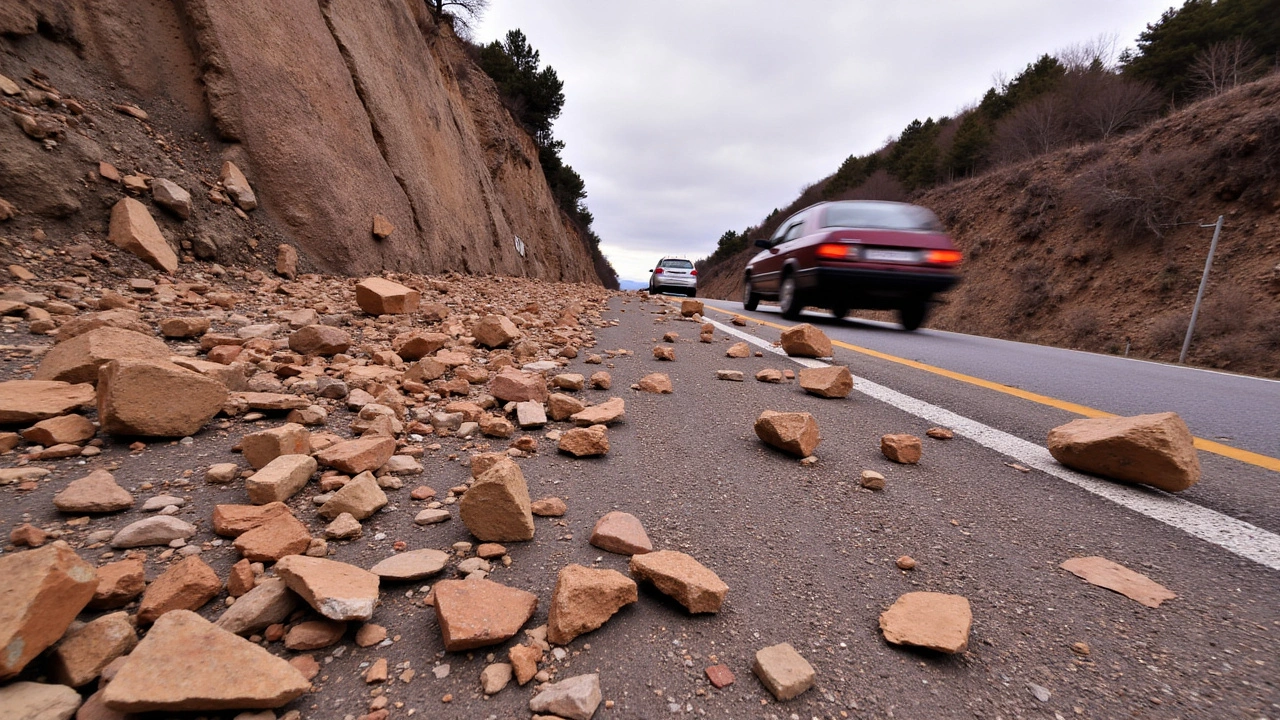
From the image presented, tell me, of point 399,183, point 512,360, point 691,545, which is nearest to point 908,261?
point 512,360

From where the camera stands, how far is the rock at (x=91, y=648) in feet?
2.57

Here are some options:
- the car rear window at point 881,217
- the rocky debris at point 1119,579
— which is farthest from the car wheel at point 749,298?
the rocky debris at point 1119,579

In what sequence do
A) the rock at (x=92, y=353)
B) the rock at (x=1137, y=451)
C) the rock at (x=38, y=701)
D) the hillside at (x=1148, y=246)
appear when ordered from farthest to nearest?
the hillside at (x=1148, y=246), the rock at (x=92, y=353), the rock at (x=1137, y=451), the rock at (x=38, y=701)

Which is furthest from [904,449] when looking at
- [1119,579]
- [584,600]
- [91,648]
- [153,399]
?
[153,399]

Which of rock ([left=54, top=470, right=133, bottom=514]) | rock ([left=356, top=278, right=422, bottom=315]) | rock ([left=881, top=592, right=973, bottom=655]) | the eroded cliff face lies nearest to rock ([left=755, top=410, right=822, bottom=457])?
rock ([left=881, top=592, right=973, bottom=655])

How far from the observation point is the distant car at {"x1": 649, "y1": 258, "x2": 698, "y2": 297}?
15.0m

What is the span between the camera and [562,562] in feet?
3.87

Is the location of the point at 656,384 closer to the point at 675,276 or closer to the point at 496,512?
the point at 496,512

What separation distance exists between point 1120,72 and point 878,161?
17877 mm

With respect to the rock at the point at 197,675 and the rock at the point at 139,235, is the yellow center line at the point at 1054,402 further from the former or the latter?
the rock at the point at 139,235

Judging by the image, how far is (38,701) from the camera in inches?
28.9

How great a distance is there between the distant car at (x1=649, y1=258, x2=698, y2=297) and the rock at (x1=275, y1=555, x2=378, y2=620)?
47.0 feet

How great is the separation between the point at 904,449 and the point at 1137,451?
0.74 m

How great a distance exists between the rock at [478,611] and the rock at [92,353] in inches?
70.8
